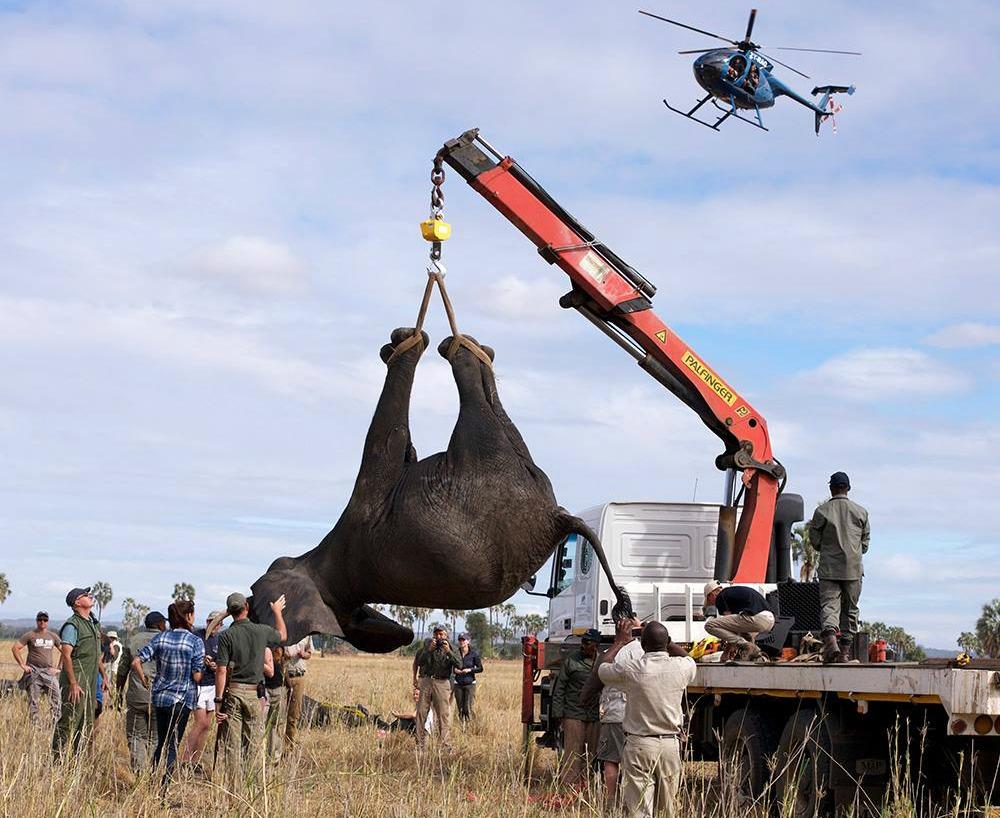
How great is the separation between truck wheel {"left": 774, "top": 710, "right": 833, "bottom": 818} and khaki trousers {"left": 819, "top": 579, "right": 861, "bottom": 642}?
1958 millimetres

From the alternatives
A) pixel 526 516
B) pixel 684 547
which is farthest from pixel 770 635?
pixel 526 516

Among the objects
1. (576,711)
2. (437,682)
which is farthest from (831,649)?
(437,682)

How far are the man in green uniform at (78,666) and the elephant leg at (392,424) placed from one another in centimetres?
390

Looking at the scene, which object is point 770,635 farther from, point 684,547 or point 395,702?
point 395,702

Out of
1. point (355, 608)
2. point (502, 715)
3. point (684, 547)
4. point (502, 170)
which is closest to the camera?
point (355, 608)

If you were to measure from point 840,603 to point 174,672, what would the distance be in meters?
5.80

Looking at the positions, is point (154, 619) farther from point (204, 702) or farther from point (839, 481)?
point (839, 481)

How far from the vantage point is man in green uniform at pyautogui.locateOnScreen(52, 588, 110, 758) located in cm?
1140

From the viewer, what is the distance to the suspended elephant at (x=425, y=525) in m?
8.61

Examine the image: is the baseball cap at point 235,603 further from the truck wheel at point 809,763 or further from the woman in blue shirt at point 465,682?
the woman in blue shirt at point 465,682

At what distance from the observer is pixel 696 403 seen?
15.2 m

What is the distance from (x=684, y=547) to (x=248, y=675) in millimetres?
6139

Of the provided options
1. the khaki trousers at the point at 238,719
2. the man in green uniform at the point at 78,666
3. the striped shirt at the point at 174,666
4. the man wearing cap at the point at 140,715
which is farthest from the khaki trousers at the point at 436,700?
the striped shirt at the point at 174,666

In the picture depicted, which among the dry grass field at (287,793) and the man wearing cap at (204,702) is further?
the man wearing cap at (204,702)
